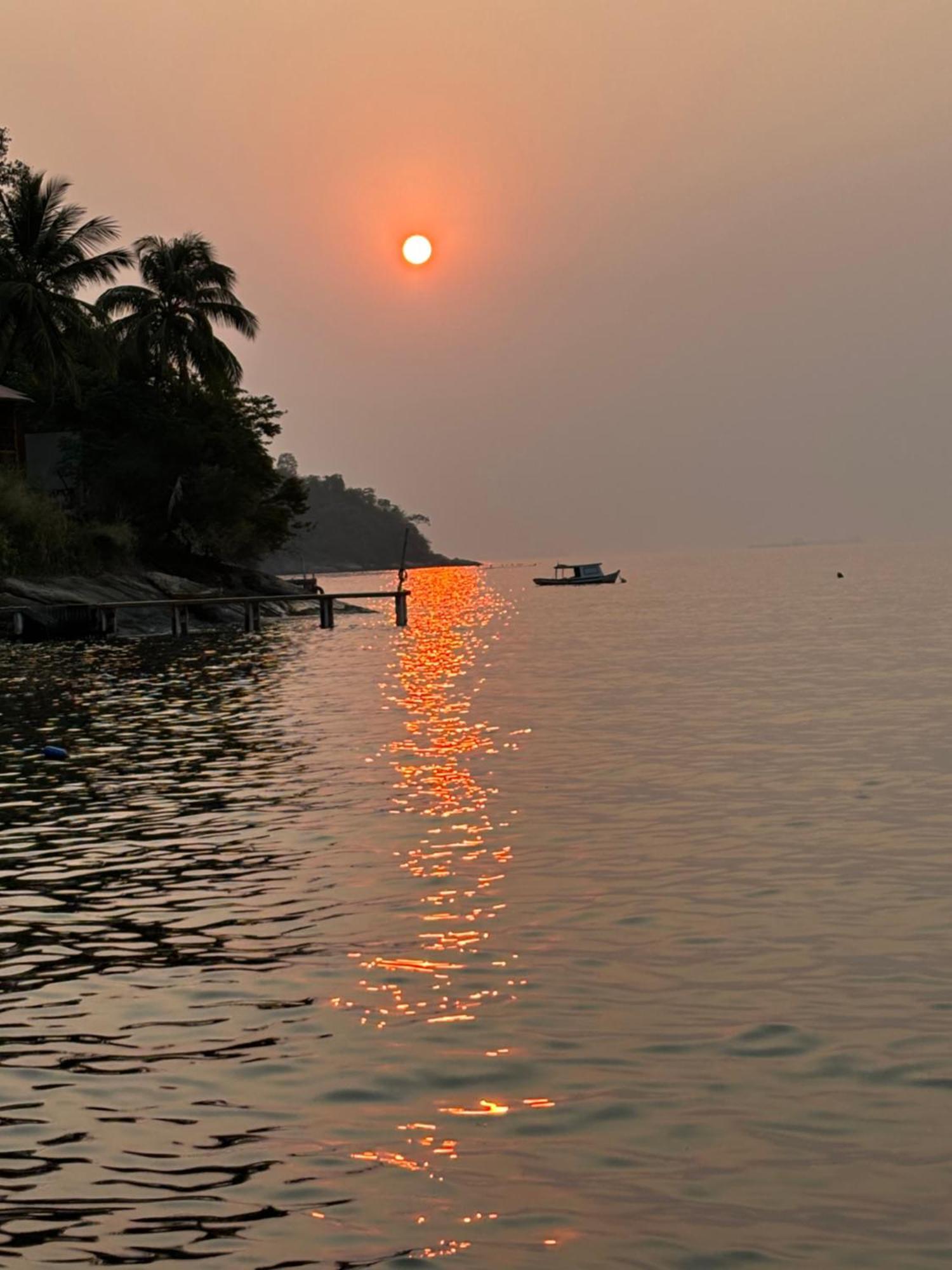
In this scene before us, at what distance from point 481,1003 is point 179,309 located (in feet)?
212

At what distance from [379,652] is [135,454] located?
2593cm

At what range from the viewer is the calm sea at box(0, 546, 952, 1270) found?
6555 mm

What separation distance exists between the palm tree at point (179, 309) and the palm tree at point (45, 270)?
8.28 metres

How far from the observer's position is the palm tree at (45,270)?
192 ft

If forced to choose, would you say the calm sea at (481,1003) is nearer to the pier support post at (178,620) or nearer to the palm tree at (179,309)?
the pier support post at (178,620)

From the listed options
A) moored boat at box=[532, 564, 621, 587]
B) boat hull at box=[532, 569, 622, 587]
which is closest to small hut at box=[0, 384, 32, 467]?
moored boat at box=[532, 564, 621, 587]

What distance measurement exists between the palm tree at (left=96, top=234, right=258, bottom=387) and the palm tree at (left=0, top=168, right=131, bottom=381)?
8277 millimetres

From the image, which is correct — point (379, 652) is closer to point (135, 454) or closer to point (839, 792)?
point (135, 454)

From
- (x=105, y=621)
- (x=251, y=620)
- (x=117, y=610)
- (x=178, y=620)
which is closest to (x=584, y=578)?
(x=251, y=620)

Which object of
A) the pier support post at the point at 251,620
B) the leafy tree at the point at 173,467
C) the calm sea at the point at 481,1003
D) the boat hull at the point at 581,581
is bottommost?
the calm sea at the point at 481,1003

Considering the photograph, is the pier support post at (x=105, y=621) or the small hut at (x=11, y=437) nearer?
the pier support post at (x=105, y=621)

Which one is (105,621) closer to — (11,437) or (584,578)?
(11,437)

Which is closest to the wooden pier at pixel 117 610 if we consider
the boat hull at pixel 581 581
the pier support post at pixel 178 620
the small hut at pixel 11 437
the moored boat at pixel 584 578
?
the pier support post at pixel 178 620

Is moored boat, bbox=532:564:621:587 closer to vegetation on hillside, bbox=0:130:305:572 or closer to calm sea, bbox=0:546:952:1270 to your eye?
vegetation on hillside, bbox=0:130:305:572
